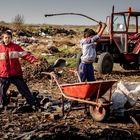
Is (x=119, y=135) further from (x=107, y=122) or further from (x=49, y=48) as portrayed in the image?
(x=49, y=48)

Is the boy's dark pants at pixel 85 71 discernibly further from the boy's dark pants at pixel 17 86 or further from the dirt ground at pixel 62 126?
the boy's dark pants at pixel 17 86

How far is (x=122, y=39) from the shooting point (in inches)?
665

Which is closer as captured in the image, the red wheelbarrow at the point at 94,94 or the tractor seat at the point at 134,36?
the red wheelbarrow at the point at 94,94

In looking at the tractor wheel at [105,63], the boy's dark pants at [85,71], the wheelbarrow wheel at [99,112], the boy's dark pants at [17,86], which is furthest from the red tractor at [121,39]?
the wheelbarrow wheel at [99,112]

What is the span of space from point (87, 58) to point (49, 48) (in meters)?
14.9

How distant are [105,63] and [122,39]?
3.92ft

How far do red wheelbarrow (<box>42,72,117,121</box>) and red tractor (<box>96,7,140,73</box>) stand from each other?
7.29 m

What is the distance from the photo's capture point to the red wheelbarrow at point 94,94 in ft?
28.6

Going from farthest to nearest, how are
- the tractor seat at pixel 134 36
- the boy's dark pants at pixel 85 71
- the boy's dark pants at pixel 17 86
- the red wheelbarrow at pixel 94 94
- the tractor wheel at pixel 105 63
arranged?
the tractor seat at pixel 134 36, the tractor wheel at pixel 105 63, the boy's dark pants at pixel 85 71, the boy's dark pants at pixel 17 86, the red wheelbarrow at pixel 94 94

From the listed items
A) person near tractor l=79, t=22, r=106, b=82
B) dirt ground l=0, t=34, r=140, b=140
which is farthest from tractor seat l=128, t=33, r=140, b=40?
person near tractor l=79, t=22, r=106, b=82

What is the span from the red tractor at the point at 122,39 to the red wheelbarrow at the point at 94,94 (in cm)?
729

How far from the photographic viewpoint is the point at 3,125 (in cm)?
866

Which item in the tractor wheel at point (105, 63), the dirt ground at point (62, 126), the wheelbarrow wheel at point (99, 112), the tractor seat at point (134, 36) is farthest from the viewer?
the tractor seat at point (134, 36)

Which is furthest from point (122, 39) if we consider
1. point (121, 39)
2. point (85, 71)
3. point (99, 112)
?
point (99, 112)
